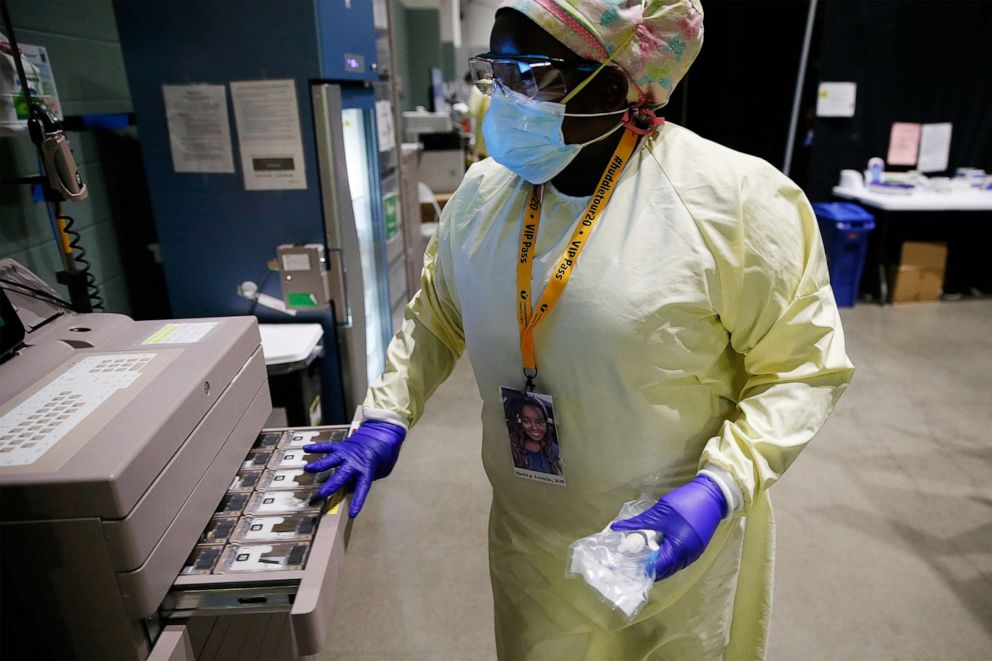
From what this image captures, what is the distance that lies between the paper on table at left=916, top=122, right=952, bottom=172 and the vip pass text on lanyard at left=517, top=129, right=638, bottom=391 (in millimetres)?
4843

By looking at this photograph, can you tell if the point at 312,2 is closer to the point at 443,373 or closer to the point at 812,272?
the point at 443,373

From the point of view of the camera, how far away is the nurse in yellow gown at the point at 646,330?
2.99 feet

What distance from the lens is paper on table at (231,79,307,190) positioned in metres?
1.98

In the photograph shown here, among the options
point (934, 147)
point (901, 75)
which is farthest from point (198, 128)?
point (934, 147)

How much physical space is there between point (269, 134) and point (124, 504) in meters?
1.57

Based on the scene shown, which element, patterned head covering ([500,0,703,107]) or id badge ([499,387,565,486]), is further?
id badge ([499,387,565,486])

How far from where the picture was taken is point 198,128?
6.68 ft

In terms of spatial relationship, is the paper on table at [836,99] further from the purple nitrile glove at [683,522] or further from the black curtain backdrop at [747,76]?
the purple nitrile glove at [683,522]

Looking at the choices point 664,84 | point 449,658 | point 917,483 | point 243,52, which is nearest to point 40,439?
point 664,84

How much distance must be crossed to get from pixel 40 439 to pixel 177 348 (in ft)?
0.93

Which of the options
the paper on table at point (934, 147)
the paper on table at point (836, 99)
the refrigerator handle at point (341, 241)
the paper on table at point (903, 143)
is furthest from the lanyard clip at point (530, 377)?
the paper on table at point (934, 147)

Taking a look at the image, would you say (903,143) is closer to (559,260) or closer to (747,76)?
(747,76)

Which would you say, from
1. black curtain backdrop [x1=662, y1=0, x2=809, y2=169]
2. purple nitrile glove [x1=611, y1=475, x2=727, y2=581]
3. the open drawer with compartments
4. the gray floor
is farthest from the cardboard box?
the open drawer with compartments

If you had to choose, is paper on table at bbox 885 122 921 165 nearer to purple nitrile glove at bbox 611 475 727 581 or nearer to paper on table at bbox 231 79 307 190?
paper on table at bbox 231 79 307 190
